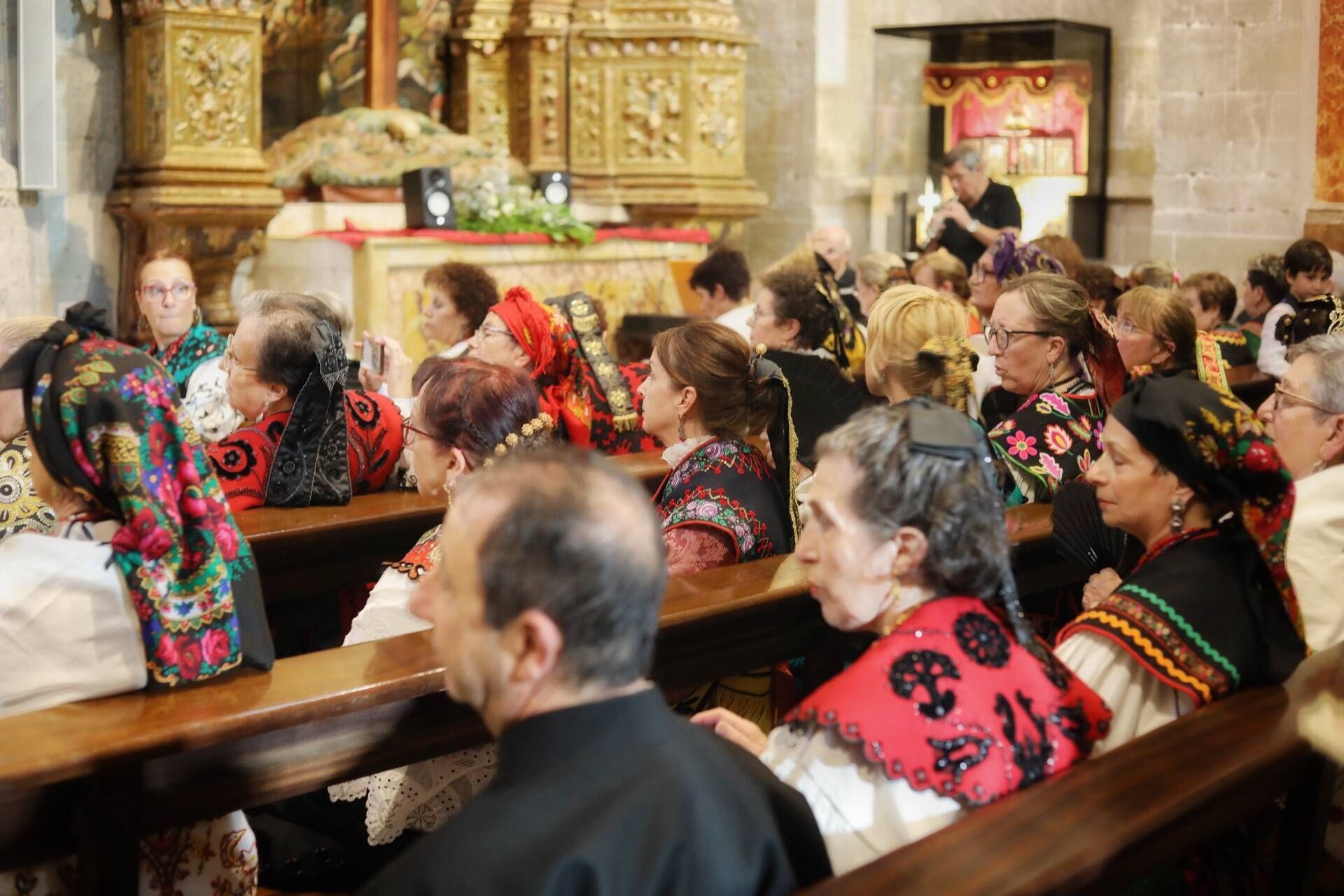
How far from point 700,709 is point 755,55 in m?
8.01

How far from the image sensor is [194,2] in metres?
7.16

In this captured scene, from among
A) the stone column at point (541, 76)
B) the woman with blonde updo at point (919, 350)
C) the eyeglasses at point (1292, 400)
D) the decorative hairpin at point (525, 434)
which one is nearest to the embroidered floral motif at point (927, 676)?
the decorative hairpin at point (525, 434)

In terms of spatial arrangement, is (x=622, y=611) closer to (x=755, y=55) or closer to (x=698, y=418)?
(x=698, y=418)

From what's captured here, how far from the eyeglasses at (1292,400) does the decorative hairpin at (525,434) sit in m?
1.47

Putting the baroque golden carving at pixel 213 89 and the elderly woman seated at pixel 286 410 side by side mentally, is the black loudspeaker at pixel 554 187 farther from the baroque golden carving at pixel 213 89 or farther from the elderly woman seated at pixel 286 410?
the elderly woman seated at pixel 286 410

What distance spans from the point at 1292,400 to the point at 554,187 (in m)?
6.26

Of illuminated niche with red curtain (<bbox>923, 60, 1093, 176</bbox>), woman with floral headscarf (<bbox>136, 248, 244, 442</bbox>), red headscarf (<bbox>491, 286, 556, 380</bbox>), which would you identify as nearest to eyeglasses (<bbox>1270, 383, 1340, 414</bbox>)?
red headscarf (<bbox>491, 286, 556, 380</bbox>)

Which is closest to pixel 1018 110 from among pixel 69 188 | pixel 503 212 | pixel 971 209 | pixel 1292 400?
pixel 971 209

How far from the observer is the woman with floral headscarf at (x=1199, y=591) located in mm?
2166

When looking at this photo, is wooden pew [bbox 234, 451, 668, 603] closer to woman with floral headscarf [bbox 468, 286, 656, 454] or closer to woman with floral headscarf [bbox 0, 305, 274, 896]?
woman with floral headscarf [bbox 468, 286, 656, 454]

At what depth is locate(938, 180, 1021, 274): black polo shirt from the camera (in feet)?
25.4

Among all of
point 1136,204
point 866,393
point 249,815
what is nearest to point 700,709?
point 249,815

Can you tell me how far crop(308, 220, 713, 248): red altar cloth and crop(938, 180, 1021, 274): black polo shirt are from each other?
6.36 feet

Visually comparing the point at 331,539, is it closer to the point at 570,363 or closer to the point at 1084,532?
the point at 570,363
